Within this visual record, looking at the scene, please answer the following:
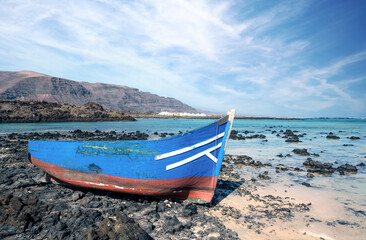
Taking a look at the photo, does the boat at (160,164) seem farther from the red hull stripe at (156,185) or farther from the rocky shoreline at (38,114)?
the rocky shoreline at (38,114)

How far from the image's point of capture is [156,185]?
5.73 meters

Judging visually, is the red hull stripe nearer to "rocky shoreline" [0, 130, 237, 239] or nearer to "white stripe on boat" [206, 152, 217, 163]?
"rocky shoreline" [0, 130, 237, 239]

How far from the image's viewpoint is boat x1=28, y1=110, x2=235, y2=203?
5.67 metres

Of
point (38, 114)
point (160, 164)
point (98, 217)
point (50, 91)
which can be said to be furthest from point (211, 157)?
point (50, 91)

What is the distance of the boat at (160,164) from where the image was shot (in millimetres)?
5668

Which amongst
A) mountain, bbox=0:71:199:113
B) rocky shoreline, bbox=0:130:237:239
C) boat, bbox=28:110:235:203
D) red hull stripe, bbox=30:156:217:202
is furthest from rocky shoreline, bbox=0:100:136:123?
mountain, bbox=0:71:199:113

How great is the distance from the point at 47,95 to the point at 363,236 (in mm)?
162898

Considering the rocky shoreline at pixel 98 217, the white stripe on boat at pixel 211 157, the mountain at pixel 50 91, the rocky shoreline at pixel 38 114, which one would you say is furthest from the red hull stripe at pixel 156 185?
the mountain at pixel 50 91

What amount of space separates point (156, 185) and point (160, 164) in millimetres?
618

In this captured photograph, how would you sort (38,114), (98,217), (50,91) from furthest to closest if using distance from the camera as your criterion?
(50,91) → (38,114) → (98,217)

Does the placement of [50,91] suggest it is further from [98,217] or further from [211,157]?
[211,157]

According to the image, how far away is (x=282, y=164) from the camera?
12.2 meters

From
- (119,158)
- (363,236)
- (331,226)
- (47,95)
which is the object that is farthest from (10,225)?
(47,95)

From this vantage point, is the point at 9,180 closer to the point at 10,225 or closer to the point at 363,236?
the point at 10,225
